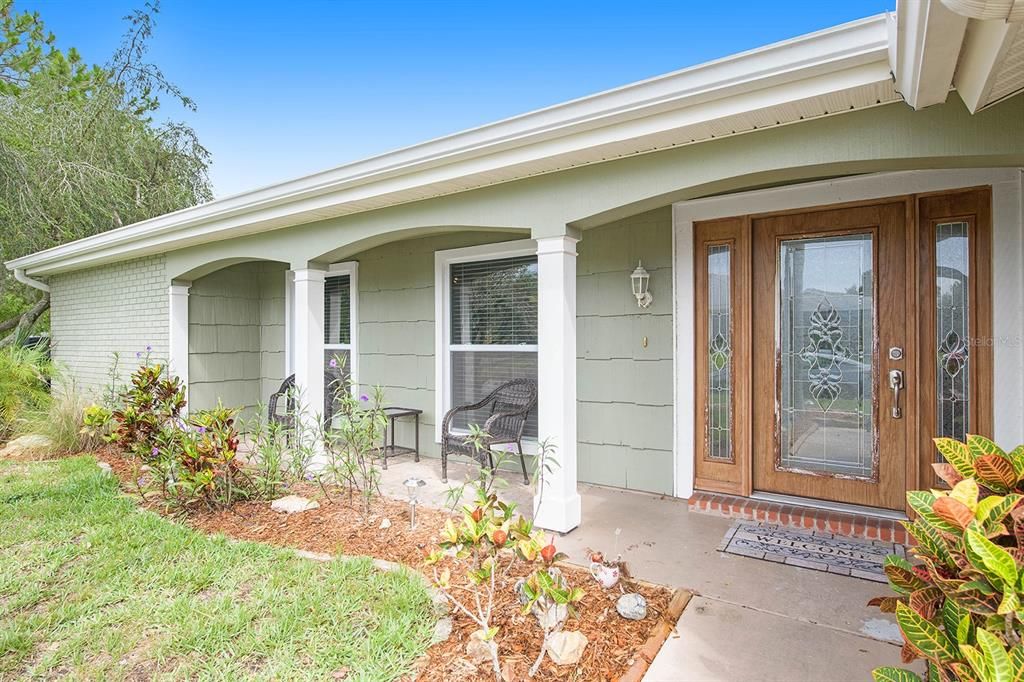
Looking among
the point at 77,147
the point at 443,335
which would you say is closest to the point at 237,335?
the point at 443,335

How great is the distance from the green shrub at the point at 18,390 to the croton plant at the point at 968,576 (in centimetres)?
819

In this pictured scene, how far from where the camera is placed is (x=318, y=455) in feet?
16.3

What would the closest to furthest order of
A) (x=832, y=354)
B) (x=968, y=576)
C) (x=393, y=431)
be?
(x=968, y=576)
(x=832, y=354)
(x=393, y=431)

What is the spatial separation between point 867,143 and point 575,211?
149 centimetres

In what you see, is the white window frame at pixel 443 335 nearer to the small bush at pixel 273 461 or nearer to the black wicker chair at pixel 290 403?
the black wicker chair at pixel 290 403

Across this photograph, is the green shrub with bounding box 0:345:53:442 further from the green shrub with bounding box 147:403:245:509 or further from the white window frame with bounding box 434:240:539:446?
the white window frame with bounding box 434:240:539:446

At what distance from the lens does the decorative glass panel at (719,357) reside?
4008 mm

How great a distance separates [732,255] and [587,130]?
1565 mm

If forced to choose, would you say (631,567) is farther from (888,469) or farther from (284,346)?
(284,346)

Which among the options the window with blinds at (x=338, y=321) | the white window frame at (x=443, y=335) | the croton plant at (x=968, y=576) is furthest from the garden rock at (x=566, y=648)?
the window with blinds at (x=338, y=321)

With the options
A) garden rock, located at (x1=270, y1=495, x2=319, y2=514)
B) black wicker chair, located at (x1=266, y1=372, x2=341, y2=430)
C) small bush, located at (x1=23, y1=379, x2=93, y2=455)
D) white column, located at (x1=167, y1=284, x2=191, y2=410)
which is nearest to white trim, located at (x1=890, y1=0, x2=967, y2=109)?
black wicker chair, located at (x1=266, y1=372, x2=341, y2=430)

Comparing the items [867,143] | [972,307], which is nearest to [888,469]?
[972,307]

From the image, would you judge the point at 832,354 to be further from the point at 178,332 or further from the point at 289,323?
the point at 178,332

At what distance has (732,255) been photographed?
3.98 metres
